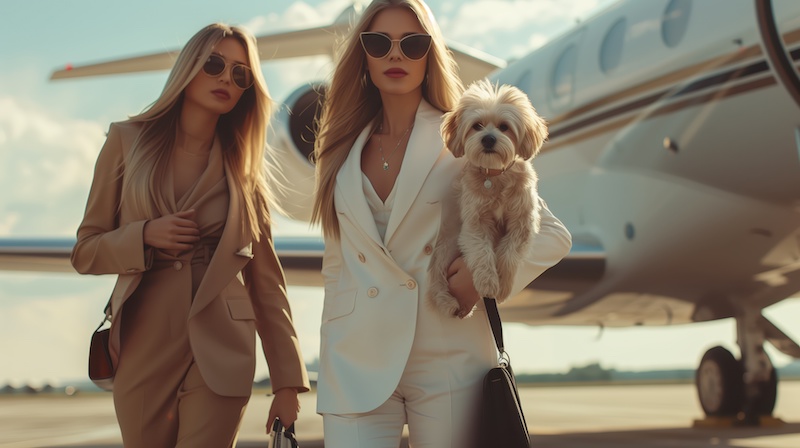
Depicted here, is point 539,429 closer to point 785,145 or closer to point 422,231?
point 785,145

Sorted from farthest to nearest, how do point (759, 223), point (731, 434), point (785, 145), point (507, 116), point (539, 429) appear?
Result: point (539, 429)
point (731, 434)
point (759, 223)
point (785, 145)
point (507, 116)

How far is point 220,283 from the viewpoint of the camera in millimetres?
2658

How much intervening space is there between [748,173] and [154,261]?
6.00 meters

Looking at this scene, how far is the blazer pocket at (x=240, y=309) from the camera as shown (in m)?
2.71

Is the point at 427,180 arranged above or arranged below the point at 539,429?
above

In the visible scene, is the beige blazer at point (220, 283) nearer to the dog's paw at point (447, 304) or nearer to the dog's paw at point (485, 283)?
the dog's paw at point (447, 304)

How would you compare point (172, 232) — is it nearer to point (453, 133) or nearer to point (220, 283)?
point (220, 283)

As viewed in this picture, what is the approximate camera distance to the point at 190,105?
2.88 meters

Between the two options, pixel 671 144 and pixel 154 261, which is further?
pixel 671 144

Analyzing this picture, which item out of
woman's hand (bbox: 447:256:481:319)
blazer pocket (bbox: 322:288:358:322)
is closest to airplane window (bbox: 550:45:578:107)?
blazer pocket (bbox: 322:288:358:322)

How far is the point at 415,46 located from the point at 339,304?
74 cm

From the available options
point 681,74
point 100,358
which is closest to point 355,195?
point 100,358

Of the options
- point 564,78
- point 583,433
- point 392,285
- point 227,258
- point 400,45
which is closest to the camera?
point 392,285

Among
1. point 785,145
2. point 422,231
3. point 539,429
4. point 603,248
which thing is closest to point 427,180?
point 422,231
